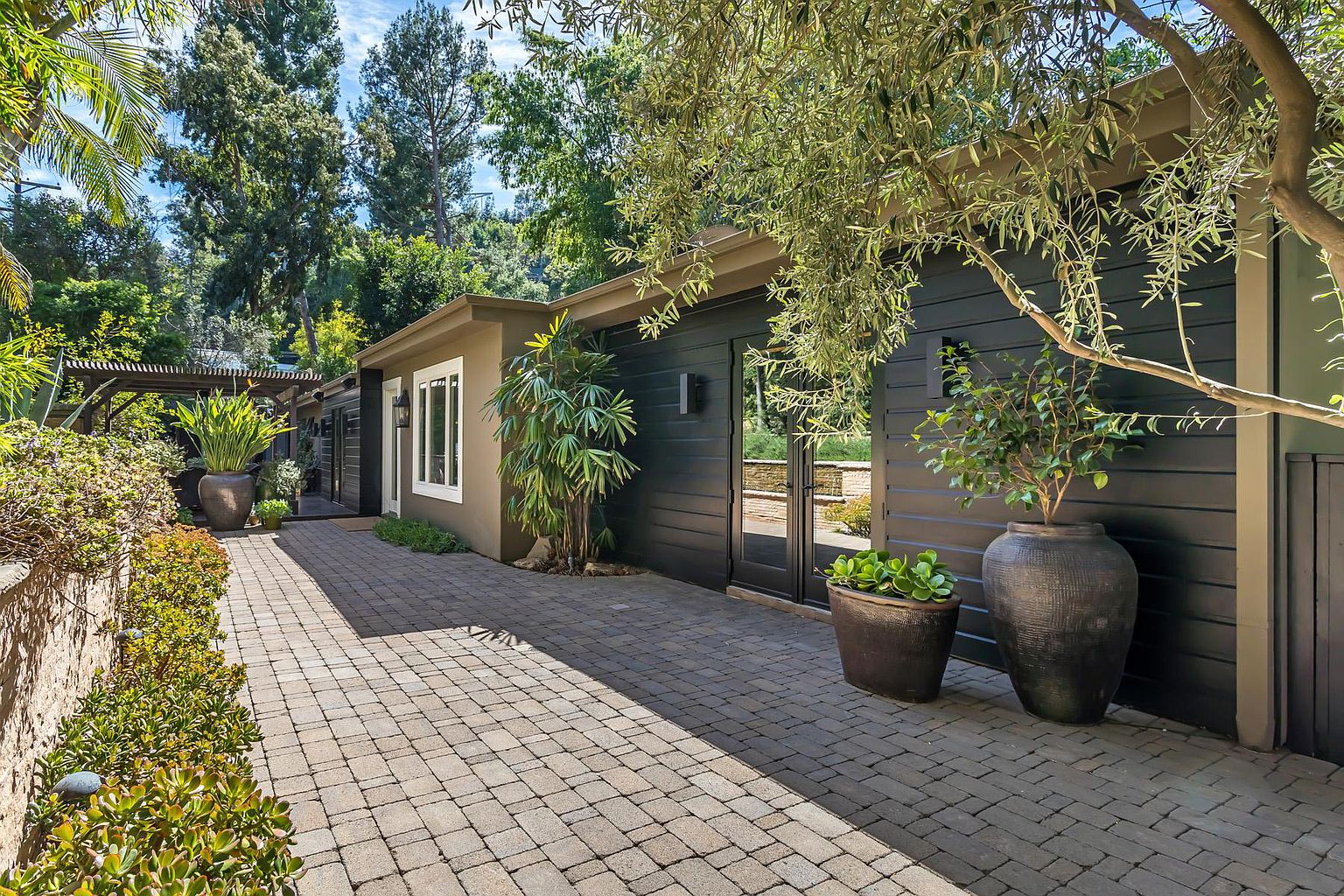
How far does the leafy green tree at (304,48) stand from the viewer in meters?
19.2

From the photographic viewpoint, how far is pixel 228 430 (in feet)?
32.6

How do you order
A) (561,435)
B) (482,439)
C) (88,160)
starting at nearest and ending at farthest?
1. (88,160)
2. (561,435)
3. (482,439)

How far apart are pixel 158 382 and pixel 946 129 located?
1298 centimetres

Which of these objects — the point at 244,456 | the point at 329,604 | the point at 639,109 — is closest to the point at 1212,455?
the point at 639,109

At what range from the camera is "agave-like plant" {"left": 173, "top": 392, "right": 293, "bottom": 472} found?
32.4 feet

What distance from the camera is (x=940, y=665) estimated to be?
3529 millimetres

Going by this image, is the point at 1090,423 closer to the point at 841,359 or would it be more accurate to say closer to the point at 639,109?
the point at 841,359

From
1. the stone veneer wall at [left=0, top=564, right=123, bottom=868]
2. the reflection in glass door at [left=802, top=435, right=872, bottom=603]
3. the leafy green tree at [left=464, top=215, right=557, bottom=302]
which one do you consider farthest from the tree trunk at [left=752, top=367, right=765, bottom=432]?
the leafy green tree at [left=464, top=215, right=557, bottom=302]

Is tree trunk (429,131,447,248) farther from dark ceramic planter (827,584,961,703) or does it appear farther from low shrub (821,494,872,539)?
dark ceramic planter (827,584,961,703)

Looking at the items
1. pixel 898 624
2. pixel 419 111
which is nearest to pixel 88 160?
pixel 898 624

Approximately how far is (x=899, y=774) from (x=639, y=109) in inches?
105

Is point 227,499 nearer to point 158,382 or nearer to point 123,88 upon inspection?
point 158,382

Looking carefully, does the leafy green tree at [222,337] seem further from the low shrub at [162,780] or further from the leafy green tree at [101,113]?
the low shrub at [162,780]

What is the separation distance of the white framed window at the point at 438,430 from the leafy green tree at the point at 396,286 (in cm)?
714
